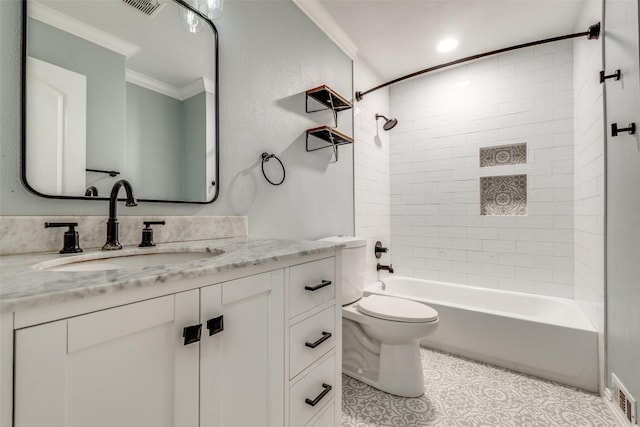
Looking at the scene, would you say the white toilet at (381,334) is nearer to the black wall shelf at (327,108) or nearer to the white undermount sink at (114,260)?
the black wall shelf at (327,108)

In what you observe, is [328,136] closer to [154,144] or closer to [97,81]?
[154,144]

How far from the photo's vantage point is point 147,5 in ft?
3.67

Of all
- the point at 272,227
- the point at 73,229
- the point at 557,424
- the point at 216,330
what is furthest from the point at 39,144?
the point at 557,424

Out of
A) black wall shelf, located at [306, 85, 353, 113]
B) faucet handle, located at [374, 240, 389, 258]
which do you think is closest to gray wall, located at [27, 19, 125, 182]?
black wall shelf, located at [306, 85, 353, 113]

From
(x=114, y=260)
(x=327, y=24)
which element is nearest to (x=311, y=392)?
(x=114, y=260)

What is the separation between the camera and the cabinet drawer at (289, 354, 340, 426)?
0.94 meters

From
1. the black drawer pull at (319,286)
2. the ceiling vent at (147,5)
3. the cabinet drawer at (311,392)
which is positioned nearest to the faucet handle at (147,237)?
the black drawer pull at (319,286)

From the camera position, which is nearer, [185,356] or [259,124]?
[185,356]

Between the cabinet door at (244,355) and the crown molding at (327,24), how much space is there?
189cm

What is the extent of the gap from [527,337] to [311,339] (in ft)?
5.31

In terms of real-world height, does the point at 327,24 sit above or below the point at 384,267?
above

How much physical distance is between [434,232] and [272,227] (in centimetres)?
185

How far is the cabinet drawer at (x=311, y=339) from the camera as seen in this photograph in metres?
0.93

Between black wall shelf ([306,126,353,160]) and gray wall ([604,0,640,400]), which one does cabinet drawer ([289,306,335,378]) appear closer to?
black wall shelf ([306,126,353,160])
